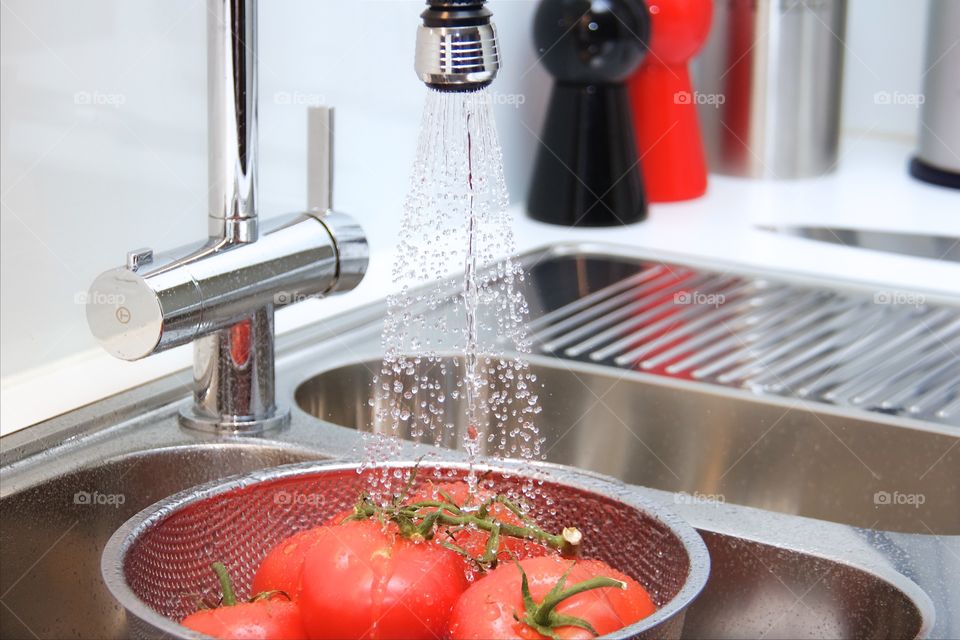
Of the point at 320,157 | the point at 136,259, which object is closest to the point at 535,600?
the point at 136,259

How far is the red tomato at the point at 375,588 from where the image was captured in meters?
0.57

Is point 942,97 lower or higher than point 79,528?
higher

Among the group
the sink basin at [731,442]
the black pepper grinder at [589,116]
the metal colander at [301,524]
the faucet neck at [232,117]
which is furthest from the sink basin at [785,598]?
the black pepper grinder at [589,116]

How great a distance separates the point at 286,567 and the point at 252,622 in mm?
50

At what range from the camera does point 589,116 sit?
1401 mm

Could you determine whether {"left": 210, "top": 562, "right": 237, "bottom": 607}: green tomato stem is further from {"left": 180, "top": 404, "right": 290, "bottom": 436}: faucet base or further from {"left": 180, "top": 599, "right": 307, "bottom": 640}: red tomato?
{"left": 180, "top": 404, "right": 290, "bottom": 436}: faucet base

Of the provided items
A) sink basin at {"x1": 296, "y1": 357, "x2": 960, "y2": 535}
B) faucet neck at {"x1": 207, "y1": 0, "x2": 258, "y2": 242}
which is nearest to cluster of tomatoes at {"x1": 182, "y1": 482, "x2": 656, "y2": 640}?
faucet neck at {"x1": 207, "y1": 0, "x2": 258, "y2": 242}

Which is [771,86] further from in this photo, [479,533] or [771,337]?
[479,533]

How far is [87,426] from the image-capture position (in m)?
0.90

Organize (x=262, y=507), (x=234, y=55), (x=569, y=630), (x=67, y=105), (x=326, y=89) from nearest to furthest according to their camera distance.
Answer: (x=569, y=630), (x=262, y=507), (x=234, y=55), (x=67, y=105), (x=326, y=89)

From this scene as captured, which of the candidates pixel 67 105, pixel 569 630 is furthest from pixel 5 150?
pixel 569 630

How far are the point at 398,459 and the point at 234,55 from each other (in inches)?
10.9

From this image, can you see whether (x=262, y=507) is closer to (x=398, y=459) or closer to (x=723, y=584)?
(x=398, y=459)

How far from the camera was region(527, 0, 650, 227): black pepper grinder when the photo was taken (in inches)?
53.6
